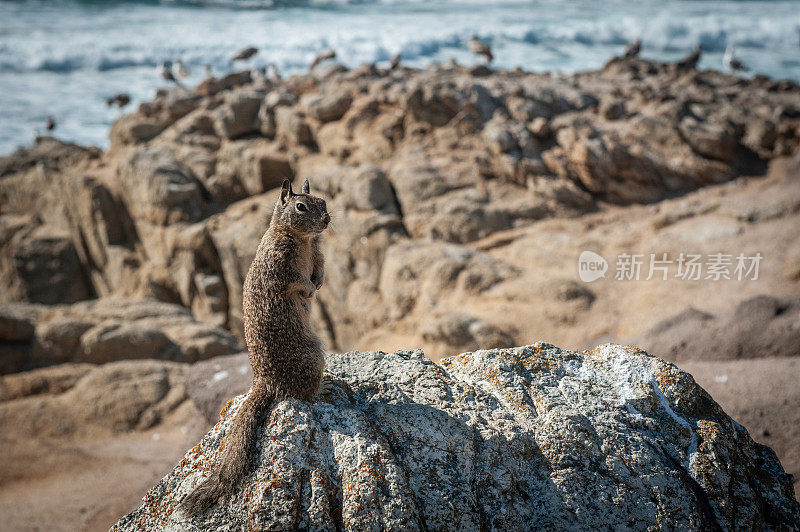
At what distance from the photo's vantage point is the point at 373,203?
12.9 meters

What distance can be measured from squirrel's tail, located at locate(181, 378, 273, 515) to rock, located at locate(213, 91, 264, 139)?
50.3ft

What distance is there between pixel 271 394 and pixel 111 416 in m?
5.63

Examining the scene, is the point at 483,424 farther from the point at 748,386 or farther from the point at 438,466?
the point at 748,386

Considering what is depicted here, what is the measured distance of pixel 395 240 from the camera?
12.6 meters

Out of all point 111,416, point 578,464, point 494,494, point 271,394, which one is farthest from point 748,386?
point 111,416

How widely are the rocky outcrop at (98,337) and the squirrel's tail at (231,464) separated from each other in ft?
22.1

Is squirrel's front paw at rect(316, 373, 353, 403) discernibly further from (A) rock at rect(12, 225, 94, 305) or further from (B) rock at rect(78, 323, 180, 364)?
(A) rock at rect(12, 225, 94, 305)

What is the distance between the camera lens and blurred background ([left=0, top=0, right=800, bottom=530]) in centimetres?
717

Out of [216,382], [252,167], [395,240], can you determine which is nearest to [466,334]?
[395,240]

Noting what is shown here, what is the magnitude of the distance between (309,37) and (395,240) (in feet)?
96.4

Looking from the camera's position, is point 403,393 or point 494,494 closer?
point 494,494

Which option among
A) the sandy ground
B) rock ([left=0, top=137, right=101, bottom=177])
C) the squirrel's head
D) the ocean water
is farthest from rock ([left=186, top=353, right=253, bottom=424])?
the ocean water

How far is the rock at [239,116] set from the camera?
16.8 meters

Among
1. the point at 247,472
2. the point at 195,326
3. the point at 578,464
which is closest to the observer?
the point at 247,472
